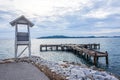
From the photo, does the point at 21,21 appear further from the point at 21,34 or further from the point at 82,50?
the point at 82,50

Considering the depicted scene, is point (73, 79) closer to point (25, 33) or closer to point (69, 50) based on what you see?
point (25, 33)

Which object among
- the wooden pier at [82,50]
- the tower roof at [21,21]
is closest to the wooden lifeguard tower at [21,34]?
the tower roof at [21,21]

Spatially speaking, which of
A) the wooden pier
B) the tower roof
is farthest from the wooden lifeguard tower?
the wooden pier

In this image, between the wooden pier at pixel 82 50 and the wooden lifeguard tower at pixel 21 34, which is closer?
the wooden lifeguard tower at pixel 21 34

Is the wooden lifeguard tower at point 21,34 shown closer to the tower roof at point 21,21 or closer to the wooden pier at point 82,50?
the tower roof at point 21,21

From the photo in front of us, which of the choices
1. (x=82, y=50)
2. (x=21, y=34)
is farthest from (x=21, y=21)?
(x=82, y=50)

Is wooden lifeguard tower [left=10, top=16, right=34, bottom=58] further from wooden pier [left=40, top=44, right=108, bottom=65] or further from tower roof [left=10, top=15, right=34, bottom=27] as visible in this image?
wooden pier [left=40, top=44, right=108, bottom=65]

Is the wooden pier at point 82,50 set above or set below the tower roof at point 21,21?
below

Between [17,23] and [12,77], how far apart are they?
7.37m

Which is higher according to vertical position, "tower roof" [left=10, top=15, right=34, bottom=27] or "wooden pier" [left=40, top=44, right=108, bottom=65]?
"tower roof" [left=10, top=15, right=34, bottom=27]

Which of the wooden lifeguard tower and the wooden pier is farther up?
the wooden lifeguard tower

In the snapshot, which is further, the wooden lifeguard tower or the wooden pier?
the wooden pier

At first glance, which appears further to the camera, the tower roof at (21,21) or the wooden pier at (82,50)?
the wooden pier at (82,50)

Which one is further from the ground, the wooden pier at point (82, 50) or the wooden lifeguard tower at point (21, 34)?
the wooden lifeguard tower at point (21, 34)
